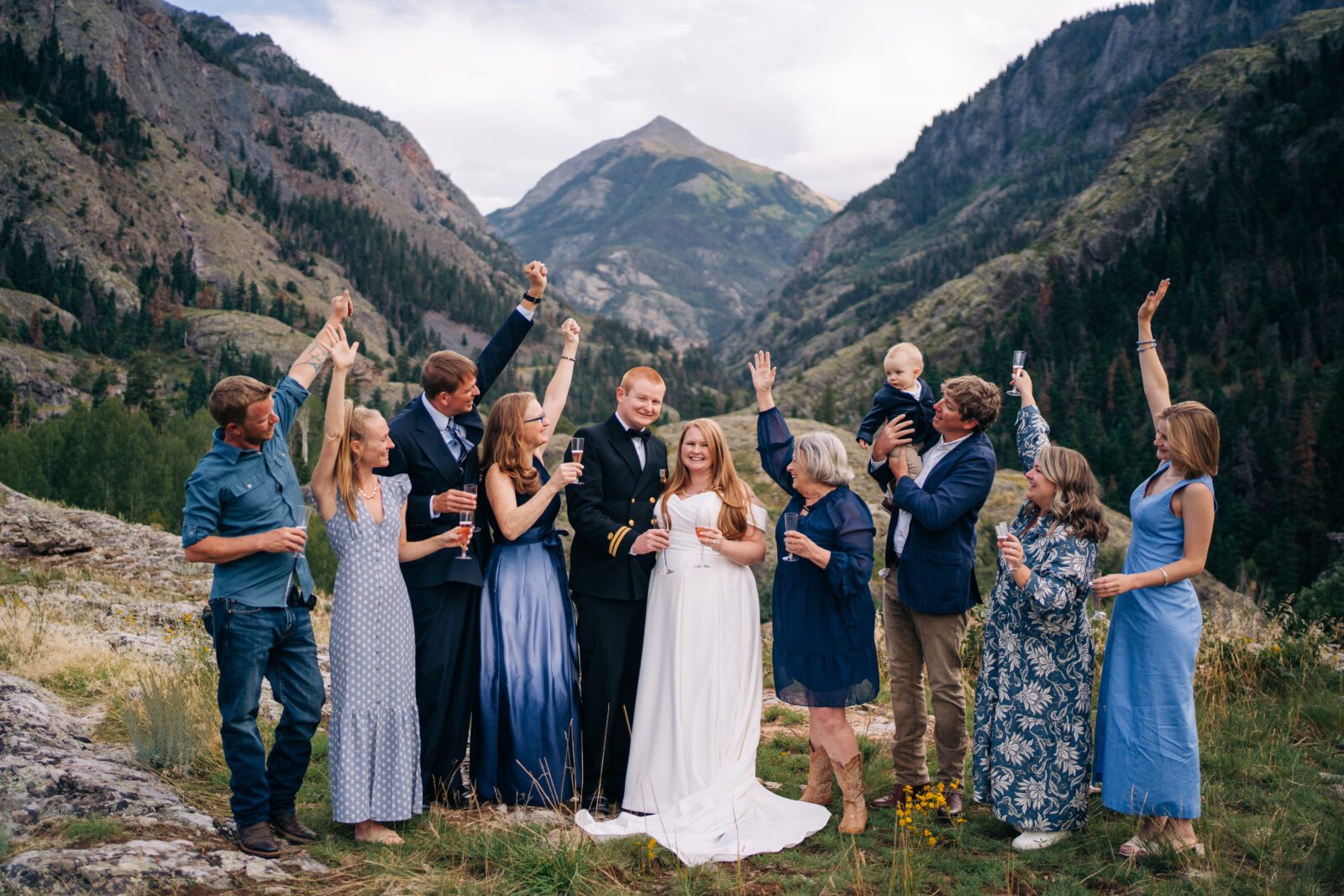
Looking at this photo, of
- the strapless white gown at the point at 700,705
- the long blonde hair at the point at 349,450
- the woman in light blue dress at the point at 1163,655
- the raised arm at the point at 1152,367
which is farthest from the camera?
the raised arm at the point at 1152,367

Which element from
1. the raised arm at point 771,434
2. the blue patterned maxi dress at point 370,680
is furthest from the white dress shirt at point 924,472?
the blue patterned maxi dress at point 370,680

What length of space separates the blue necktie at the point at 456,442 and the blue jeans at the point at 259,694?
1.34 metres

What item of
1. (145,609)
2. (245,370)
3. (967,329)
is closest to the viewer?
(145,609)

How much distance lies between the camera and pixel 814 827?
215 inches

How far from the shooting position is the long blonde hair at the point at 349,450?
5.16 m

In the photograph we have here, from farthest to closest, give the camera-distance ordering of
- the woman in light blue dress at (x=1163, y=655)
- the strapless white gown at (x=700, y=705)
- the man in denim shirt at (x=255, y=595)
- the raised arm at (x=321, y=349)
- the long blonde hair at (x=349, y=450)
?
the strapless white gown at (x=700, y=705) → the raised arm at (x=321, y=349) → the long blonde hair at (x=349, y=450) → the woman in light blue dress at (x=1163, y=655) → the man in denim shirt at (x=255, y=595)

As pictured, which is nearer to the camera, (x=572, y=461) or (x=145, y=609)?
(x=572, y=461)

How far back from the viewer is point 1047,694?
5.31 metres

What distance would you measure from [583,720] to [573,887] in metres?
1.51

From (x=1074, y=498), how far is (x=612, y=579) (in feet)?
9.56

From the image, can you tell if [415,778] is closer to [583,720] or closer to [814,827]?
[583,720]

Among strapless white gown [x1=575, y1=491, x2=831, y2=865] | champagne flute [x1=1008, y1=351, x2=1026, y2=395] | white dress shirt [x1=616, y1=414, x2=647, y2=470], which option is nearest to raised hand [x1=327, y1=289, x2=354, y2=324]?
white dress shirt [x1=616, y1=414, x2=647, y2=470]

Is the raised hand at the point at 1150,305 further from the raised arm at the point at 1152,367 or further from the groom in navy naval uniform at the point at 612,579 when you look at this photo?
the groom in navy naval uniform at the point at 612,579

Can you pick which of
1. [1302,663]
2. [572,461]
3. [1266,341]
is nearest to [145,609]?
[572,461]
